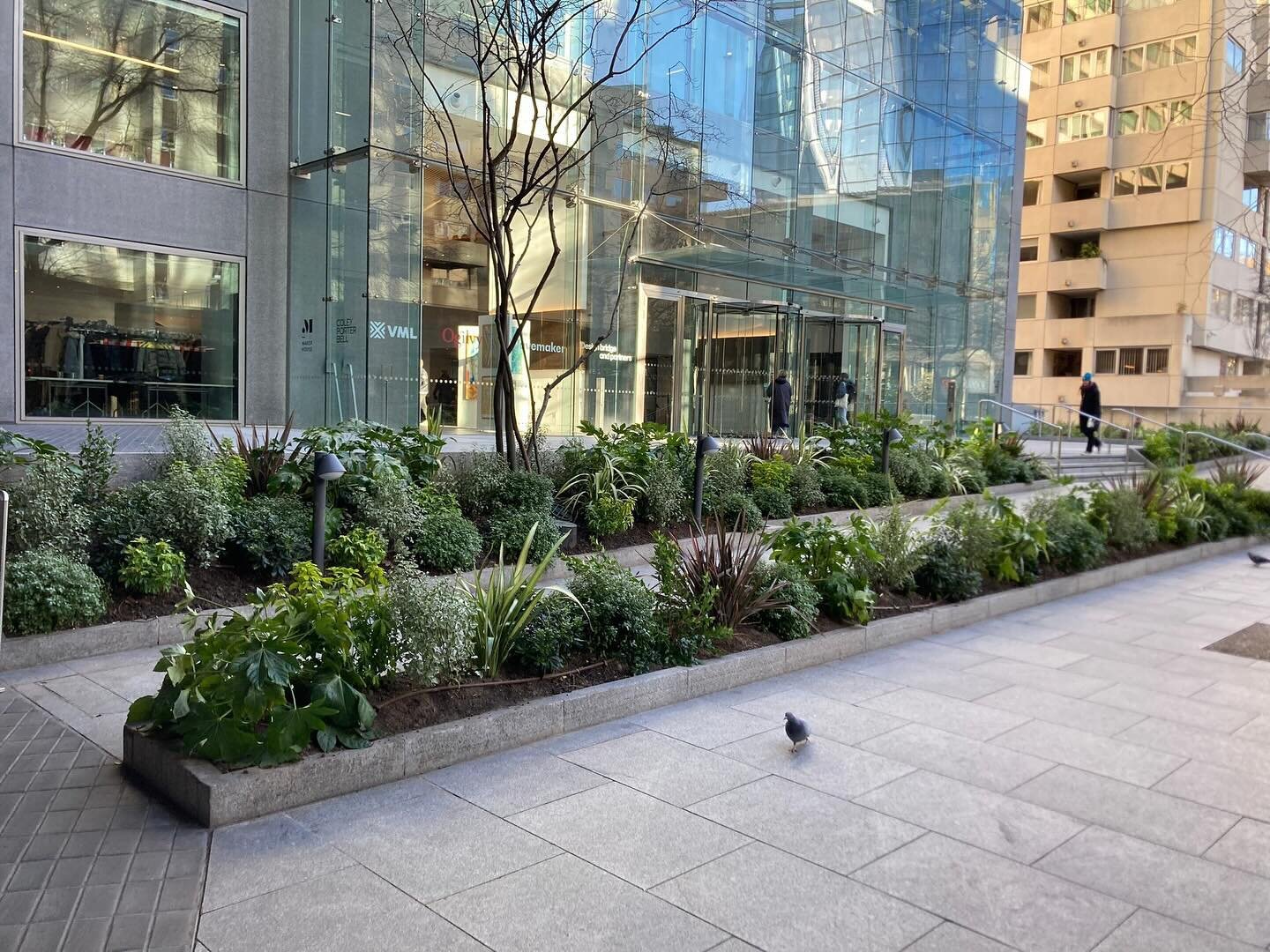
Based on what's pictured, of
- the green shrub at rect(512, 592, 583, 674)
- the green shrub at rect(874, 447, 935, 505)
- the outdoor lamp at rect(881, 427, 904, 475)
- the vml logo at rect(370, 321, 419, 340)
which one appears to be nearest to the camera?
the green shrub at rect(512, 592, 583, 674)

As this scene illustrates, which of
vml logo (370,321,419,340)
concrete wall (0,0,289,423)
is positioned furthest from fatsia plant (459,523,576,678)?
concrete wall (0,0,289,423)

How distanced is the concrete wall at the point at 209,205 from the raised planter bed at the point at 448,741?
1150 centimetres

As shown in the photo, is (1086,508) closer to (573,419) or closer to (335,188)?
(573,419)

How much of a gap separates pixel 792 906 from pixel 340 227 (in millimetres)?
13635

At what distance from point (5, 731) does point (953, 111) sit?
26.6 meters

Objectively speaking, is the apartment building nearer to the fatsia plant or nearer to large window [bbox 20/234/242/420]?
large window [bbox 20/234/242/420]

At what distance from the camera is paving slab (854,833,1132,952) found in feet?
10.2

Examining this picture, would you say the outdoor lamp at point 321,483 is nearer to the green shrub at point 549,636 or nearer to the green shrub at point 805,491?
the green shrub at point 549,636

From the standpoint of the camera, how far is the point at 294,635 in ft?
13.9

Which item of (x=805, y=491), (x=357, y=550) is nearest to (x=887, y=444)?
(x=805, y=491)

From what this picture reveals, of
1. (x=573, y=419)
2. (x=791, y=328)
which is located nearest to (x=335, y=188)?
(x=573, y=419)

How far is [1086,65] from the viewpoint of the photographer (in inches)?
1736

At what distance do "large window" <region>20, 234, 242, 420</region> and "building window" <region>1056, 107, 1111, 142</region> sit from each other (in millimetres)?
41258

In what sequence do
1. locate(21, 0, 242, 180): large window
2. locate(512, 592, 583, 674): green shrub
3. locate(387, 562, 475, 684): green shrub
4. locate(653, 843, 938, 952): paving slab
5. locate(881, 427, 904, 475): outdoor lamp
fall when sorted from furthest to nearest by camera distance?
locate(21, 0, 242, 180): large window < locate(881, 427, 904, 475): outdoor lamp < locate(512, 592, 583, 674): green shrub < locate(387, 562, 475, 684): green shrub < locate(653, 843, 938, 952): paving slab
